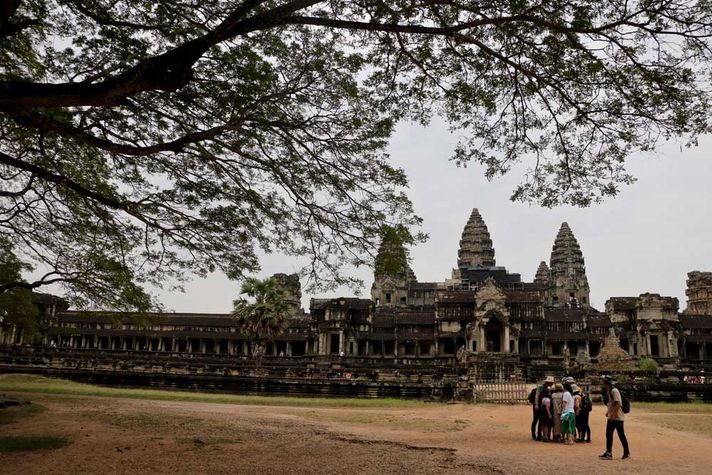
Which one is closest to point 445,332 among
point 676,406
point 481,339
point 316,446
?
point 481,339

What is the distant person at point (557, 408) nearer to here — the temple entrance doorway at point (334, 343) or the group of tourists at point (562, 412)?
the group of tourists at point (562, 412)

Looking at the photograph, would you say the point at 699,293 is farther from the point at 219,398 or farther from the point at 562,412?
the point at 562,412

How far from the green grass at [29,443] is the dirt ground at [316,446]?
319 millimetres

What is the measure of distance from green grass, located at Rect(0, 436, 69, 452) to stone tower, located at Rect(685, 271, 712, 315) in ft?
226

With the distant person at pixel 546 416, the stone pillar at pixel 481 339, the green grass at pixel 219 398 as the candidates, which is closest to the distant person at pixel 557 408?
the distant person at pixel 546 416

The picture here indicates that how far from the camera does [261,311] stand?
37938 mm

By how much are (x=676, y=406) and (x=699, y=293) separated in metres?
48.8

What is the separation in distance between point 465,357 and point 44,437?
3435 cm

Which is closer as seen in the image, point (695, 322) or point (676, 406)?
point (676, 406)

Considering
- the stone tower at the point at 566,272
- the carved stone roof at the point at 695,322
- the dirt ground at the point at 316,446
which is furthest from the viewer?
the stone tower at the point at 566,272

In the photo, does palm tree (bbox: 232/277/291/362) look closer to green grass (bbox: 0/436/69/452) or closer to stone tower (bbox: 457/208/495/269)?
green grass (bbox: 0/436/69/452)

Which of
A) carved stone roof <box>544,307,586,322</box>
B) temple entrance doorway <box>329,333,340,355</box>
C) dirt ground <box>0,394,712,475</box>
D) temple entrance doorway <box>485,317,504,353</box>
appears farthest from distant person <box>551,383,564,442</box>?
carved stone roof <box>544,307,586,322</box>

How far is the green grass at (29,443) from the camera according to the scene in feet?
31.7

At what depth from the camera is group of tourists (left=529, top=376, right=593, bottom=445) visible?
12211 mm
